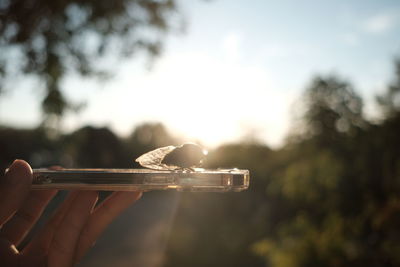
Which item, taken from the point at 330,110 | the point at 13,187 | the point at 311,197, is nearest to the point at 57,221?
the point at 13,187

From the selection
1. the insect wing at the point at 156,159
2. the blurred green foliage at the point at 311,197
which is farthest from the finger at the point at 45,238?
the blurred green foliage at the point at 311,197

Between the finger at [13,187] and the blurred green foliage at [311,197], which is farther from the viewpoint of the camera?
the blurred green foliage at [311,197]

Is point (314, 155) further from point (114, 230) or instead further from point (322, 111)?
point (114, 230)

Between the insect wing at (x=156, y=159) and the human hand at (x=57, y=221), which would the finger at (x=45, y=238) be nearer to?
the human hand at (x=57, y=221)

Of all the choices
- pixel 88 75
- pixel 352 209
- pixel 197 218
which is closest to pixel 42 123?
pixel 88 75

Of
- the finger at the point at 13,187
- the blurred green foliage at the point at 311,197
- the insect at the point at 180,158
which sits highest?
the insect at the point at 180,158

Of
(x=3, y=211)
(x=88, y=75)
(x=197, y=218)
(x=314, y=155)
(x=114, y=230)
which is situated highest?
(x=88, y=75)

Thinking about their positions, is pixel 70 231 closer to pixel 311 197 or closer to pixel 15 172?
pixel 15 172

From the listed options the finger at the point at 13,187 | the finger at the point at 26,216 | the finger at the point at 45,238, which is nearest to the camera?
the finger at the point at 13,187
